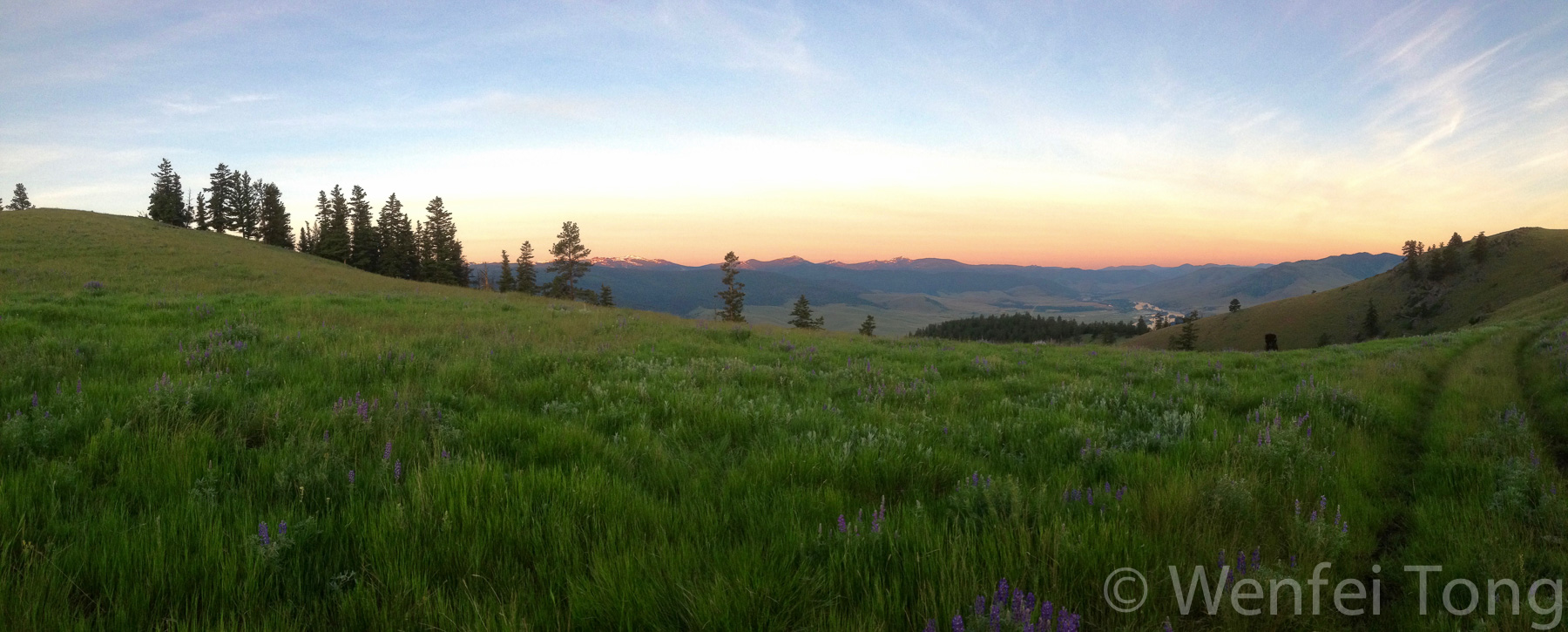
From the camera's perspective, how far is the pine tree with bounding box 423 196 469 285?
85.6 metres

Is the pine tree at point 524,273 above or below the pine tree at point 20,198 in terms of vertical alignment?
below

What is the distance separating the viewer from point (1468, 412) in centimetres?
640

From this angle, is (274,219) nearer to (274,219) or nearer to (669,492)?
(274,219)

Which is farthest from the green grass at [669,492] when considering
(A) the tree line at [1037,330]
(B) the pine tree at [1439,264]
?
(B) the pine tree at [1439,264]

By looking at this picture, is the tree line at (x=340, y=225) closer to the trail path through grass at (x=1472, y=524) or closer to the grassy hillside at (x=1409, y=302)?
the trail path through grass at (x=1472, y=524)

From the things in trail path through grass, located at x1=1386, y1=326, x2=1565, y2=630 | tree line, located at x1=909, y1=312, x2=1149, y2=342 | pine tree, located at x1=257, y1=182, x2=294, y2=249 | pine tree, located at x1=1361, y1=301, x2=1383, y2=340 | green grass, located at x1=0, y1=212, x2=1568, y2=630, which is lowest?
tree line, located at x1=909, y1=312, x2=1149, y2=342

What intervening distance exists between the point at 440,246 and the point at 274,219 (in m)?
33.5

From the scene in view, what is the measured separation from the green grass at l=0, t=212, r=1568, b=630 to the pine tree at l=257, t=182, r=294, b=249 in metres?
114

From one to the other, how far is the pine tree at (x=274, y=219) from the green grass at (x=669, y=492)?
113833 mm

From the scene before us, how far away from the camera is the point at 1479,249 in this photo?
12988cm

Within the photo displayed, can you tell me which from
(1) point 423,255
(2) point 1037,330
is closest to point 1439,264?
(2) point 1037,330

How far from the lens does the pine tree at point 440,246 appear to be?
85.6 metres

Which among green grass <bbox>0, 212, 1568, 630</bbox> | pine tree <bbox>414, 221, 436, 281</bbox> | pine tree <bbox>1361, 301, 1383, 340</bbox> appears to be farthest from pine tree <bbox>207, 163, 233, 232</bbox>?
pine tree <bbox>1361, 301, 1383, 340</bbox>

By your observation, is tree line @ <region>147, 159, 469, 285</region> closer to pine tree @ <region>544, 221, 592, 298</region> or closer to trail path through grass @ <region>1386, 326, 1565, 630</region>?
pine tree @ <region>544, 221, 592, 298</region>
